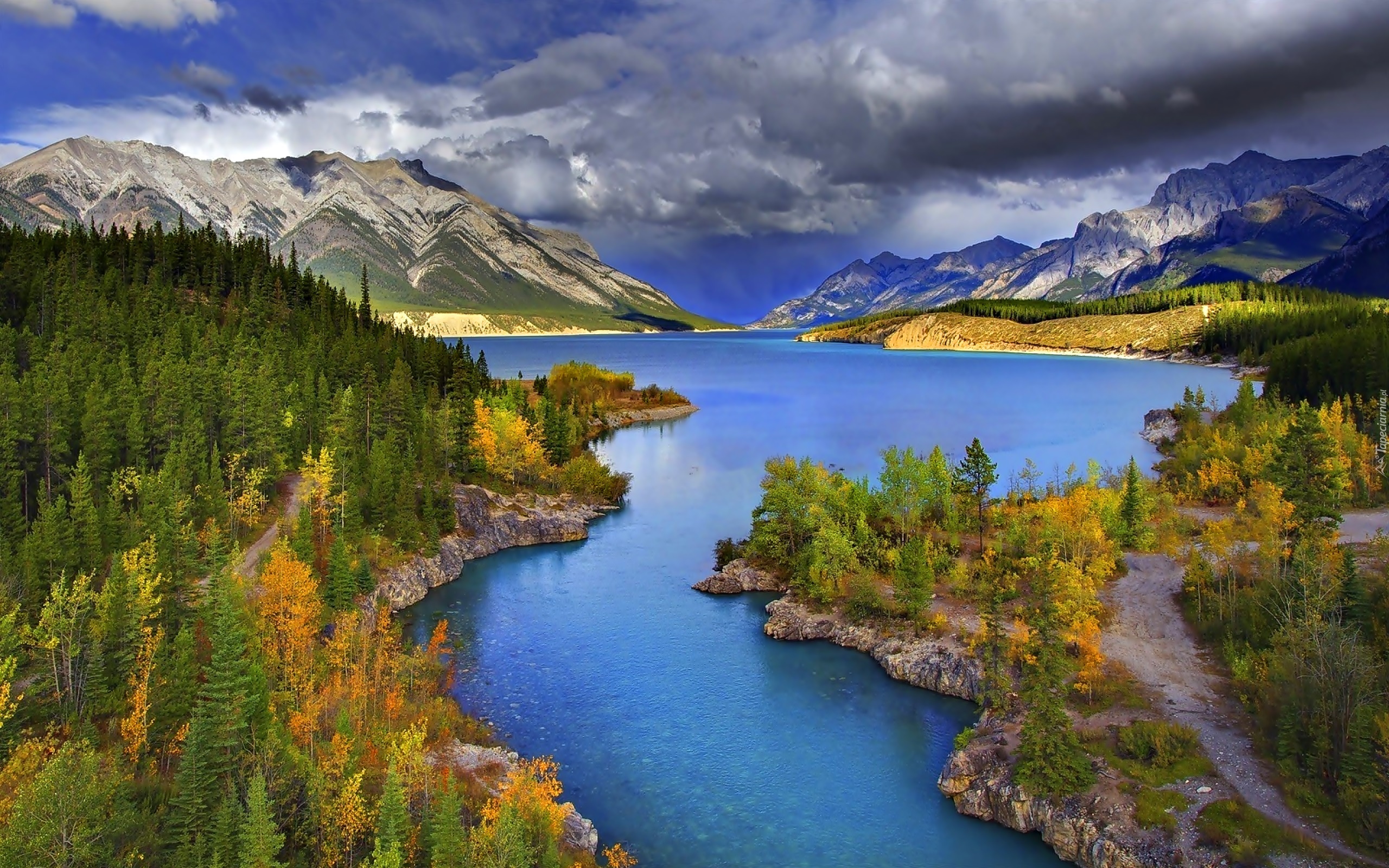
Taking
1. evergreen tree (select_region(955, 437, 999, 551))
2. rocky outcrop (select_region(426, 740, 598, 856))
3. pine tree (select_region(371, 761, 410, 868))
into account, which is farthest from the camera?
evergreen tree (select_region(955, 437, 999, 551))

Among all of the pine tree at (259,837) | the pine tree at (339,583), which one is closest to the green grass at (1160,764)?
the pine tree at (259,837)

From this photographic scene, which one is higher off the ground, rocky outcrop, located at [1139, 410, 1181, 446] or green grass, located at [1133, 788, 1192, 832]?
rocky outcrop, located at [1139, 410, 1181, 446]

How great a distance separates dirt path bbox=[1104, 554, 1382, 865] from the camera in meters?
32.2

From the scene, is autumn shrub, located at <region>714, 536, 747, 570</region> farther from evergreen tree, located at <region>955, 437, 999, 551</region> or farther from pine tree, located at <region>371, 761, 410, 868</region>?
pine tree, located at <region>371, 761, 410, 868</region>

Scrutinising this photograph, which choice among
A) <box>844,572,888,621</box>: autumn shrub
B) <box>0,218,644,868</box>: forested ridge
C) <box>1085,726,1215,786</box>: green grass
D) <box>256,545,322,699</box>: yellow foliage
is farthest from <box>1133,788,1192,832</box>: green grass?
<box>256,545,322,699</box>: yellow foliage

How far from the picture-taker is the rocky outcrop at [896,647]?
47438 mm

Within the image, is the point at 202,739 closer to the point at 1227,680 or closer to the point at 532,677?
the point at 532,677

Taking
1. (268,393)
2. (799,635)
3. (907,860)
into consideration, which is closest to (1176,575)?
(799,635)

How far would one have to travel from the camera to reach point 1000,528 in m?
67.2

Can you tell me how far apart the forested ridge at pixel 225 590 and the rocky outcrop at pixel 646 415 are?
43.6 metres

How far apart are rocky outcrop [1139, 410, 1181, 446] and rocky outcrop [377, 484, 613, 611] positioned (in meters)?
83.4

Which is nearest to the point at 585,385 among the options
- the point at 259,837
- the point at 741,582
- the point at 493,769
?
the point at 741,582

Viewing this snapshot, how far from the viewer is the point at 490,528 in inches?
3061

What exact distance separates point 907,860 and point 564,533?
172ft
